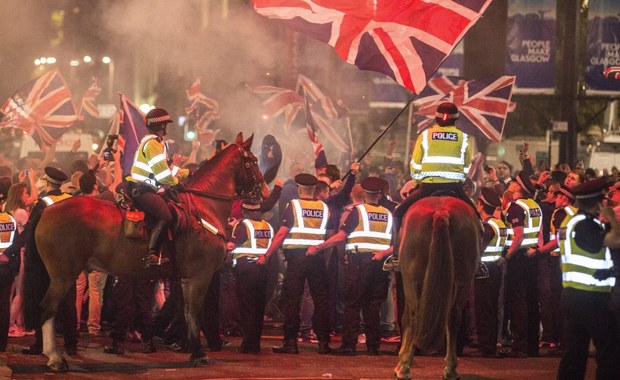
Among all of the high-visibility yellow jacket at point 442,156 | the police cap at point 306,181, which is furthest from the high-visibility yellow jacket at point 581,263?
the police cap at point 306,181

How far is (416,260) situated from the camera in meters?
10.8

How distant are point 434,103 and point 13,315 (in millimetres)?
8401

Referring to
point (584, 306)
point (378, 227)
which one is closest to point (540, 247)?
point (378, 227)

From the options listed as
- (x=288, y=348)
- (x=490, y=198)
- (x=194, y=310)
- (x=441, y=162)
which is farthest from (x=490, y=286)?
(x=194, y=310)

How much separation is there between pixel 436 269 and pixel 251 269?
3.77 meters

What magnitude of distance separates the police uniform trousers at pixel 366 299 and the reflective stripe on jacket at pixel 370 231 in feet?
0.38

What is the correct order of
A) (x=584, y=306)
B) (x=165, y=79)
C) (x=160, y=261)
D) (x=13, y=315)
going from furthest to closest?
(x=165, y=79), (x=13, y=315), (x=160, y=261), (x=584, y=306)

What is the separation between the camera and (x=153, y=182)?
473 inches

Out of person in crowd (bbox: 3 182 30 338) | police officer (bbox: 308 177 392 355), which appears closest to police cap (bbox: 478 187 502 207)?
police officer (bbox: 308 177 392 355)

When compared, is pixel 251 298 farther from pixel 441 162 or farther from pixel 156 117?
pixel 441 162

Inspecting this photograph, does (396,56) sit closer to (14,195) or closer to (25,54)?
(14,195)

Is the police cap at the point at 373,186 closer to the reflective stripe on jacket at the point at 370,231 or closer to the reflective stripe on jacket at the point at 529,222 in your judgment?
the reflective stripe on jacket at the point at 370,231

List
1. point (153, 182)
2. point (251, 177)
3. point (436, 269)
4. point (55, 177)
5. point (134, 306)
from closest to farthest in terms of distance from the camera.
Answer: point (436, 269) < point (153, 182) < point (251, 177) < point (134, 306) < point (55, 177)

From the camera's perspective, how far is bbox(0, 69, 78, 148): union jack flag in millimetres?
18672
